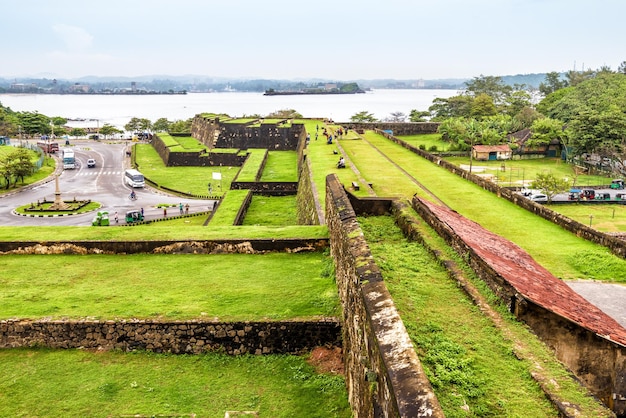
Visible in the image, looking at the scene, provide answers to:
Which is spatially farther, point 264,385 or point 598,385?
point 264,385

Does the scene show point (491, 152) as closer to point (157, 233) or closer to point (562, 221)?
point (562, 221)

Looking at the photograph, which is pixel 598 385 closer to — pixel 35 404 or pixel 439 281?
pixel 439 281

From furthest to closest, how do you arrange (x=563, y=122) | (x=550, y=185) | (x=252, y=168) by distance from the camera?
(x=563, y=122) → (x=252, y=168) → (x=550, y=185)

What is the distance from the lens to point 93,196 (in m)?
30.0

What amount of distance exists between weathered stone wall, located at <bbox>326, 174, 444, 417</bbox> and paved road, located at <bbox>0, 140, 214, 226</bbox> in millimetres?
18573

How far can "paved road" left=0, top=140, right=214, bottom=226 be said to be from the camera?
2400 cm

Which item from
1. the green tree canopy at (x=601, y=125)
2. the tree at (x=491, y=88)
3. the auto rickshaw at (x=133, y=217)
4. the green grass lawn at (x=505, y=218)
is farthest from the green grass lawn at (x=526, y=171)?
the tree at (x=491, y=88)

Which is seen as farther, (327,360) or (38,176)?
(38,176)

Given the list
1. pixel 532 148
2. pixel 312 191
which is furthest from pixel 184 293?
pixel 532 148

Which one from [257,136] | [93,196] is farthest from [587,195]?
[93,196]

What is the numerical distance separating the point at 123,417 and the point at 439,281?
446 centimetres

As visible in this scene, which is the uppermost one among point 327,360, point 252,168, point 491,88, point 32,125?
point 491,88

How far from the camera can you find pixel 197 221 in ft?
75.5

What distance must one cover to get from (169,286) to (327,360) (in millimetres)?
3708
